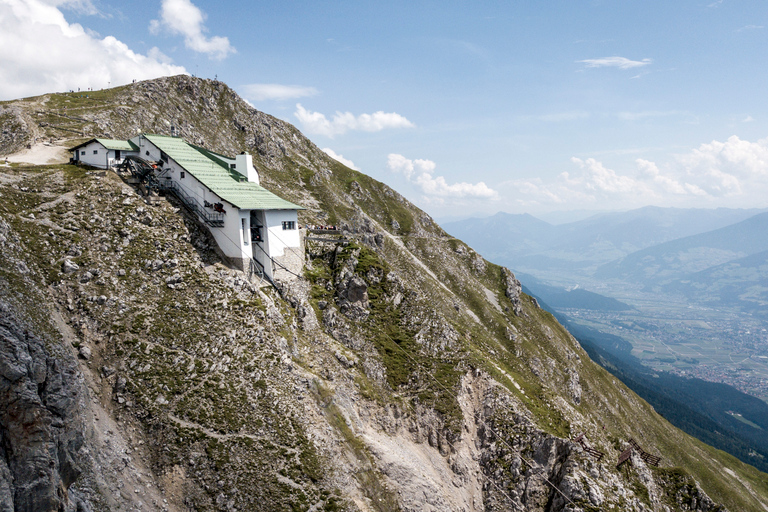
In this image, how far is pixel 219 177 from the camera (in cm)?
6019

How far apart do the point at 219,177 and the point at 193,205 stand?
6240 millimetres

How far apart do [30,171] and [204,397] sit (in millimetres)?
37235

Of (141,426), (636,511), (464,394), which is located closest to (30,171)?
(141,426)

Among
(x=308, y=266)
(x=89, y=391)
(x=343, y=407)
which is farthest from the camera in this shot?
(x=308, y=266)

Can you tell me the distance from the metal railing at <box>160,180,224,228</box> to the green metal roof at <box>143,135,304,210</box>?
3.01 m

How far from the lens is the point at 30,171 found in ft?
166

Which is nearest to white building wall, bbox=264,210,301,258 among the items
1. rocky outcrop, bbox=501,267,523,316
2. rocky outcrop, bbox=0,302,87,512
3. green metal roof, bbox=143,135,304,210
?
green metal roof, bbox=143,135,304,210

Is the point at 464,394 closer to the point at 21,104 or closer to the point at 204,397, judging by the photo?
the point at 204,397

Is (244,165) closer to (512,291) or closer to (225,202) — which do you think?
(225,202)

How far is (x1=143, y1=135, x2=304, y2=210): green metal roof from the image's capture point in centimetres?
5550

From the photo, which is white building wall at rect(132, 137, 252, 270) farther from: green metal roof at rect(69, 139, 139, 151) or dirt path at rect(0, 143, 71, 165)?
dirt path at rect(0, 143, 71, 165)

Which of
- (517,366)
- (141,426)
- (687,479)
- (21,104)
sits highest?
(21,104)

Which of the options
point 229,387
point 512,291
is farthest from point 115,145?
point 512,291

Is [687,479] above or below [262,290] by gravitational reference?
below
